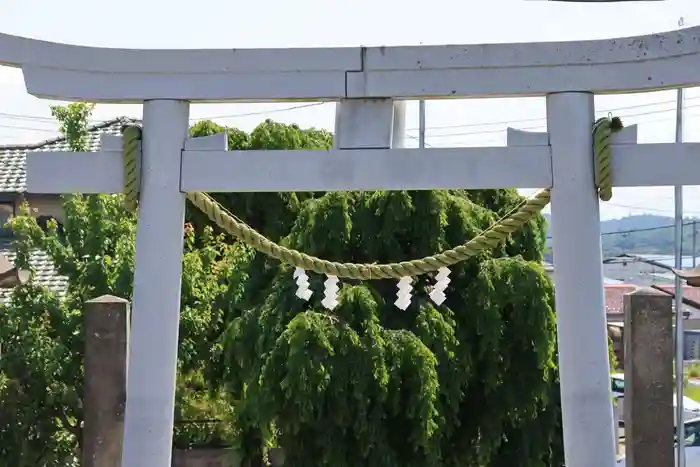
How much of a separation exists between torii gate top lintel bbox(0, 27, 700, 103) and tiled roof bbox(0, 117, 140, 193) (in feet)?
37.3

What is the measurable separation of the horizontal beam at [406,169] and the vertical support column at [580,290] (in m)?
0.09

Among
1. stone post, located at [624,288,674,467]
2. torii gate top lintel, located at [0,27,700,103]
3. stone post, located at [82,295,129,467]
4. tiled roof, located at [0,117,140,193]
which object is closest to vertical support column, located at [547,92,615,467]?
torii gate top lintel, located at [0,27,700,103]

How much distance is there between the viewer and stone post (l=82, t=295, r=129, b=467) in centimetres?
471

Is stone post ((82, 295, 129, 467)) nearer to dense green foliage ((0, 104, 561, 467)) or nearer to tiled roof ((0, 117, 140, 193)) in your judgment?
dense green foliage ((0, 104, 561, 467))

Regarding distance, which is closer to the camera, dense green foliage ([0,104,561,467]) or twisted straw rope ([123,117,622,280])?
twisted straw rope ([123,117,622,280])

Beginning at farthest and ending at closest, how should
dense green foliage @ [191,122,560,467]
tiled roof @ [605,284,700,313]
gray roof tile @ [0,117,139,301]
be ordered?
tiled roof @ [605,284,700,313] → gray roof tile @ [0,117,139,301] → dense green foliage @ [191,122,560,467]

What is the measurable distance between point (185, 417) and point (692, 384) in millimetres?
18528

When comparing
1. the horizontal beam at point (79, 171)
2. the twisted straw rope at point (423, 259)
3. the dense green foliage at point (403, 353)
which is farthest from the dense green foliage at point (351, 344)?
the horizontal beam at point (79, 171)

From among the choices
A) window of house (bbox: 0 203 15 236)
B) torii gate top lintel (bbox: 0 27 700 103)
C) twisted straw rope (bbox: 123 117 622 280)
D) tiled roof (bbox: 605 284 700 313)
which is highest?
window of house (bbox: 0 203 15 236)

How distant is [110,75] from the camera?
3.69m

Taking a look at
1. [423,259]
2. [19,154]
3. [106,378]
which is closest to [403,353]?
[106,378]

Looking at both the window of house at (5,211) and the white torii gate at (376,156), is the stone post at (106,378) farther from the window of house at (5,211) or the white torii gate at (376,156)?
the window of house at (5,211)

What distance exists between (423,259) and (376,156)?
20.8 inches

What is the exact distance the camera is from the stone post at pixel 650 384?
16.4 ft
